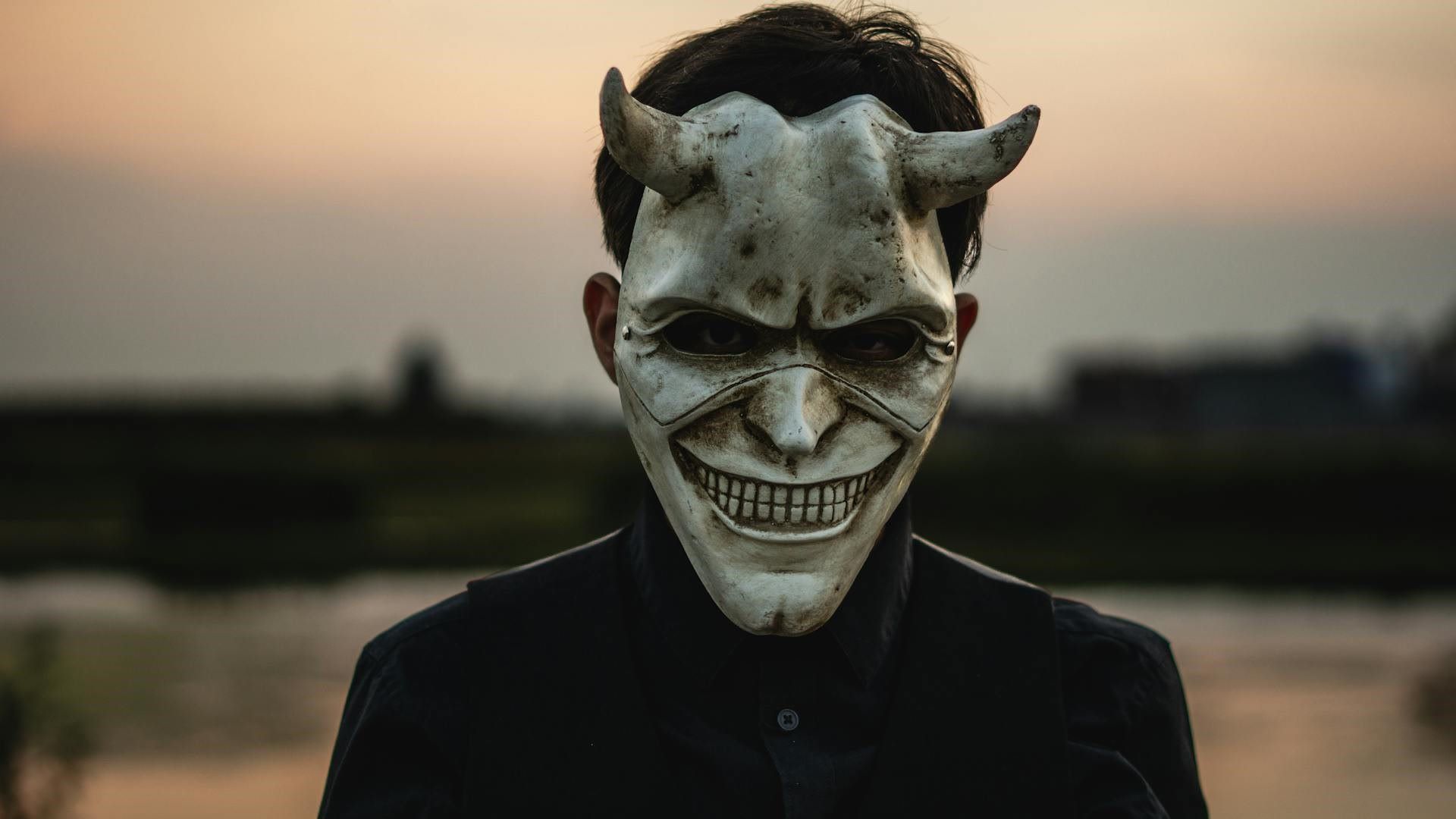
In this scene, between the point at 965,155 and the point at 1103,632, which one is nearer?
the point at 965,155

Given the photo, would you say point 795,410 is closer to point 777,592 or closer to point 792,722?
point 777,592

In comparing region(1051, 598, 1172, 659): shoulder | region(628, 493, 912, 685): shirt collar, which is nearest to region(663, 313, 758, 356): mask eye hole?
region(628, 493, 912, 685): shirt collar

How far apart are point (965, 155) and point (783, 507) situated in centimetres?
70

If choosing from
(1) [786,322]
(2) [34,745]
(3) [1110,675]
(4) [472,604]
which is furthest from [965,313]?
(2) [34,745]

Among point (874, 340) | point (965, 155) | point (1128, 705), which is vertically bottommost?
point (1128, 705)

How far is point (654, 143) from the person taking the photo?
2.61 metres

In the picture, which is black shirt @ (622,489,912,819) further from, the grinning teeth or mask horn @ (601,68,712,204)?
mask horn @ (601,68,712,204)

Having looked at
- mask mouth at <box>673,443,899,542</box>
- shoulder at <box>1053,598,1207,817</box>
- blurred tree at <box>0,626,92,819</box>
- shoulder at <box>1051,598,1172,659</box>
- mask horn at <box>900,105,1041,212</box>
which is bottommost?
blurred tree at <box>0,626,92,819</box>

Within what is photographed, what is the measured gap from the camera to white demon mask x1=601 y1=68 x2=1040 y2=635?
2.63 m

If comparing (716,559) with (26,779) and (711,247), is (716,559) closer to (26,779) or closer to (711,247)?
(711,247)

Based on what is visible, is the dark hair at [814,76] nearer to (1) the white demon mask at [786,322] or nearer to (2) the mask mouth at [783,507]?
(1) the white demon mask at [786,322]

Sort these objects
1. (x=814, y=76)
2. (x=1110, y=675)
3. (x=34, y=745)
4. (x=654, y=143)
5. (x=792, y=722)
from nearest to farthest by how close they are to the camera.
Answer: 1. (x=654, y=143)
2. (x=792, y=722)
3. (x=814, y=76)
4. (x=1110, y=675)
5. (x=34, y=745)

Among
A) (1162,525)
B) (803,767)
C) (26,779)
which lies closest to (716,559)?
(803,767)

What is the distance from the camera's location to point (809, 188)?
104 inches
